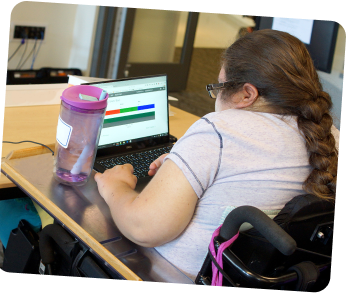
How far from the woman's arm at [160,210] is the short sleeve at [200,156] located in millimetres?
15

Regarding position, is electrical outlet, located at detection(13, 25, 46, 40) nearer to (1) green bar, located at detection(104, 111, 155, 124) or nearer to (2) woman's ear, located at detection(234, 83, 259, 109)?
(1) green bar, located at detection(104, 111, 155, 124)

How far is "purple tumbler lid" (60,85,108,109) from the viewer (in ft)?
3.28

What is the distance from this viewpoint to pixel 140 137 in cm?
142

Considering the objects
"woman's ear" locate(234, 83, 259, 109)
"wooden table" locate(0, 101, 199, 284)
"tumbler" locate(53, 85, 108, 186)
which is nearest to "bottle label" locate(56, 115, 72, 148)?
"tumbler" locate(53, 85, 108, 186)

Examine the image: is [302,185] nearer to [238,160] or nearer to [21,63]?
[238,160]

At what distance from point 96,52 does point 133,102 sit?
2.37 metres

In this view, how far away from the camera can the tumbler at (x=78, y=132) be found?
1.02 m

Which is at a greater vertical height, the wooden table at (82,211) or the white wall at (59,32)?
the white wall at (59,32)

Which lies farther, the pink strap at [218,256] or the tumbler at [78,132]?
the tumbler at [78,132]

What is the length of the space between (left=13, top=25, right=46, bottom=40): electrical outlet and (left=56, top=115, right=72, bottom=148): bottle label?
2.42 m

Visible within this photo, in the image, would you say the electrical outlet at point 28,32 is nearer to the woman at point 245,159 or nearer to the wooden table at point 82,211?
the wooden table at point 82,211

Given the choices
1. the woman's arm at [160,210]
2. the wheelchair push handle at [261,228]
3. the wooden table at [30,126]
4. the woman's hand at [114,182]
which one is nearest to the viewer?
the wheelchair push handle at [261,228]

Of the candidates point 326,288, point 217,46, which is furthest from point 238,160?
point 217,46

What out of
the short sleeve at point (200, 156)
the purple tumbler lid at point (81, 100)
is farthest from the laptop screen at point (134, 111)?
the short sleeve at point (200, 156)
